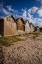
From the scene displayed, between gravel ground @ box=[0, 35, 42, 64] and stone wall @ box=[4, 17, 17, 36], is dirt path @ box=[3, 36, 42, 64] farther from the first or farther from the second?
stone wall @ box=[4, 17, 17, 36]

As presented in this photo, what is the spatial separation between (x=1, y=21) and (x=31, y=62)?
38.6ft

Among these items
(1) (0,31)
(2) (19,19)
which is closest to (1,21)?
(1) (0,31)

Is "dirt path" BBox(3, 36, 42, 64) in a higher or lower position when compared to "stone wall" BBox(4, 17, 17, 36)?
lower

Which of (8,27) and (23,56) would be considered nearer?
(23,56)

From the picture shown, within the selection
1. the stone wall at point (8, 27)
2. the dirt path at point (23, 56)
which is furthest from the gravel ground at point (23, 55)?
the stone wall at point (8, 27)

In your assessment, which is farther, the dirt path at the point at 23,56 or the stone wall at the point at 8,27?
the stone wall at the point at 8,27

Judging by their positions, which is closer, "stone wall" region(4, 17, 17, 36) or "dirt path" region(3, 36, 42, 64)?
"dirt path" region(3, 36, 42, 64)

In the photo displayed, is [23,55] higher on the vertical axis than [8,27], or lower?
lower

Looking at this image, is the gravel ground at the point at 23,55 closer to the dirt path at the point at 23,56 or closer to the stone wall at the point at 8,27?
the dirt path at the point at 23,56

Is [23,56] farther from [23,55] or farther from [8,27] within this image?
[8,27]

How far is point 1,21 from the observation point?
1458 centimetres

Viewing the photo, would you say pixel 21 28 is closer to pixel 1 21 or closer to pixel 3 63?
pixel 1 21

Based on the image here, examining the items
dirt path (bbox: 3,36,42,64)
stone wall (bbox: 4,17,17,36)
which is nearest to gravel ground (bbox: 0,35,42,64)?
dirt path (bbox: 3,36,42,64)

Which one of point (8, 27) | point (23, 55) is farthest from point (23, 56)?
point (8, 27)
